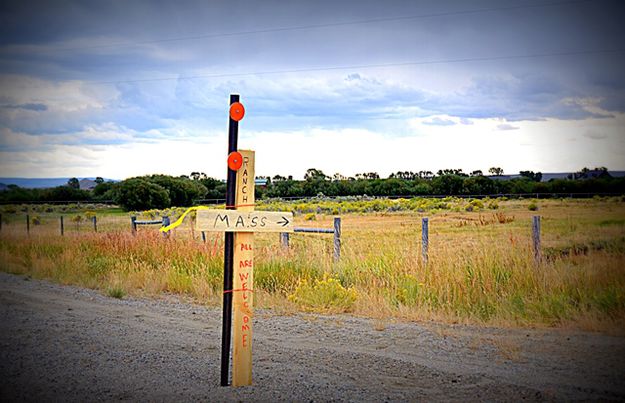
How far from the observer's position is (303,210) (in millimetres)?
49500

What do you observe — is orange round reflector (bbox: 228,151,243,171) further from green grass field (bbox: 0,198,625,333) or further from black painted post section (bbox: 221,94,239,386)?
green grass field (bbox: 0,198,625,333)

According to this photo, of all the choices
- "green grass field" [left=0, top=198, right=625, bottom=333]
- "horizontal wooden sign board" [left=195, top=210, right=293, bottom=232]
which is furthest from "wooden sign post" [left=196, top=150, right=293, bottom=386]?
"green grass field" [left=0, top=198, right=625, bottom=333]

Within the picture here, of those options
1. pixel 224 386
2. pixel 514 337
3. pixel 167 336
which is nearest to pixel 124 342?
pixel 167 336

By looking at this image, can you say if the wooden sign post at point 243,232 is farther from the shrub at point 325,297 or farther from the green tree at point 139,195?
the green tree at point 139,195

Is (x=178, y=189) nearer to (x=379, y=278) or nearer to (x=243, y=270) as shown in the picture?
(x=379, y=278)

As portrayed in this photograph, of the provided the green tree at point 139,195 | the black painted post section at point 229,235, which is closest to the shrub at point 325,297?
the black painted post section at point 229,235

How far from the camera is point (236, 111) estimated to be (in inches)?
219

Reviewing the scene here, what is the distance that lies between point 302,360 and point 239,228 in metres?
2.08

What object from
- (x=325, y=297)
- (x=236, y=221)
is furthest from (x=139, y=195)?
(x=236, y=221)

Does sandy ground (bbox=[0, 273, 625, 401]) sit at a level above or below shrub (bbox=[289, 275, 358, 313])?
below

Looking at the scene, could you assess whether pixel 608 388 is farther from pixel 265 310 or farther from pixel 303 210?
pixel 303 210

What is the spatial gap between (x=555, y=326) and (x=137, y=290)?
7.75m

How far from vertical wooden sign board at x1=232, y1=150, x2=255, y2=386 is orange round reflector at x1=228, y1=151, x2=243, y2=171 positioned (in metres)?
0.06

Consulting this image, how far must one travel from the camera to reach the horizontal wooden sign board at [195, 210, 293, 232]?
17.6ft
